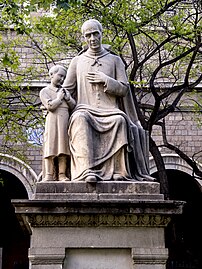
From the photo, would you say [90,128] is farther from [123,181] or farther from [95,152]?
[123,181]

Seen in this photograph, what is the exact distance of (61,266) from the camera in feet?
19.7

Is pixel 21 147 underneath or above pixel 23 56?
underneath

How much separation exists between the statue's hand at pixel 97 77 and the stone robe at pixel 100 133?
0.06 meters

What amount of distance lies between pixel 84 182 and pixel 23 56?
13773 mm

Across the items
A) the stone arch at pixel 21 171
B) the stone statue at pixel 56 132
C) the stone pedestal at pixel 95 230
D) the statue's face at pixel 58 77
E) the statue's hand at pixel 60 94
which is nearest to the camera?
the stone pedestal at pixel 95 230

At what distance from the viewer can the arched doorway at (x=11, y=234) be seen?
20078mm

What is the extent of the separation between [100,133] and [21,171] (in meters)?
12.2

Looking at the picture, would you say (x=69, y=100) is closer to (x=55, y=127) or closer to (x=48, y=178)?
(x=55, y=127)

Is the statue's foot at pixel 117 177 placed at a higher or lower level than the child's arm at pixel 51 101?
lower

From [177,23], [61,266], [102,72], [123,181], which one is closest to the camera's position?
[61,266]

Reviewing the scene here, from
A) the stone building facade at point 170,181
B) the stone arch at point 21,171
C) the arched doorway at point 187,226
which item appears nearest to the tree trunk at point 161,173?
the stone building facade at point 170,181

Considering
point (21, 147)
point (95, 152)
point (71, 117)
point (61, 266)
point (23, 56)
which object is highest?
point (23, 56)

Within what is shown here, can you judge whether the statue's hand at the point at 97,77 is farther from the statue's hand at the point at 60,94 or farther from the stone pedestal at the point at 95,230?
the stone pedestal at the point at 95,230

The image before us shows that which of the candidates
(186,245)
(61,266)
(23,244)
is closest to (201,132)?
(186,245)
